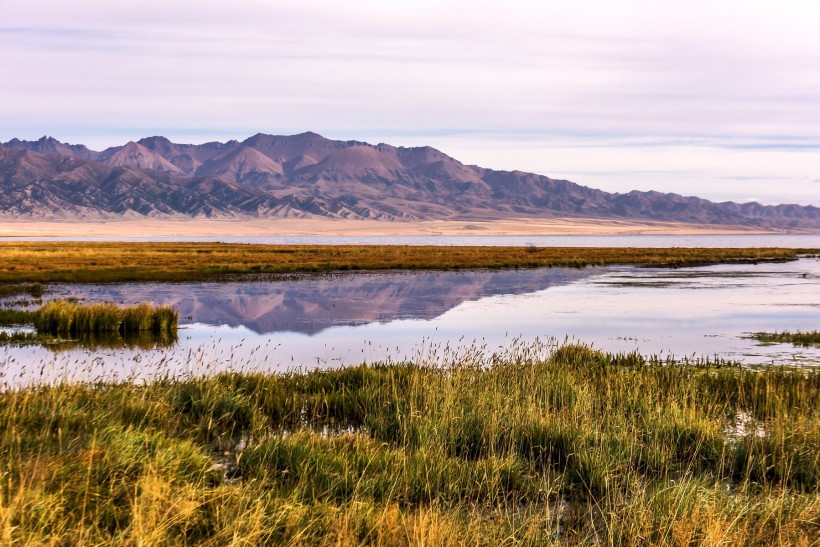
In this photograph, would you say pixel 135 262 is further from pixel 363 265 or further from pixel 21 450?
pixel 21 450

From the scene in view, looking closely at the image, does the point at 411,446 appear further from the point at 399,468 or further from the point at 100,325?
the point at 100,325

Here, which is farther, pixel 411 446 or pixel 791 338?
pixel 791 338

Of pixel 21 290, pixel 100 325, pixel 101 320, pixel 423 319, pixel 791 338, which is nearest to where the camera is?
pixel 791 338

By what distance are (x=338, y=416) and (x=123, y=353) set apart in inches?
423

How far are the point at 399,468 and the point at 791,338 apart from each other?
20799 mm

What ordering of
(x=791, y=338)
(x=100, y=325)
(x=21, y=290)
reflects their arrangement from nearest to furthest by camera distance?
(x=791, y=338) < (x=100, y=325) < (x=21, y=290)

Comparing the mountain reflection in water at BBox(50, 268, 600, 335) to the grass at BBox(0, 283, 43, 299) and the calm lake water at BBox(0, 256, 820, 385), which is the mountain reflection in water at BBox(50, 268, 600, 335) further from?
the grass at BBox(0, 283, 43, 299)

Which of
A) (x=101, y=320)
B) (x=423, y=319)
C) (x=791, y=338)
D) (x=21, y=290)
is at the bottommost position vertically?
(x=21, y=290)

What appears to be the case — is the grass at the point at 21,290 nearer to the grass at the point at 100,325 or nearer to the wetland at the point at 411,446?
the grass at the point at 100,325

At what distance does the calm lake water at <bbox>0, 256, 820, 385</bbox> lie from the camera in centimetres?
2009

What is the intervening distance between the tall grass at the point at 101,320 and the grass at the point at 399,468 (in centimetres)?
1372

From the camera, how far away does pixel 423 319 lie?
1246 inches

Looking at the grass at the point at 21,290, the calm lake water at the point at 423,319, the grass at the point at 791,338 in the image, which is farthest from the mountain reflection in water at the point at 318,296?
the grass at the point at 791,338

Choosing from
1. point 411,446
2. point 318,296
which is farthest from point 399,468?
point 318,296
